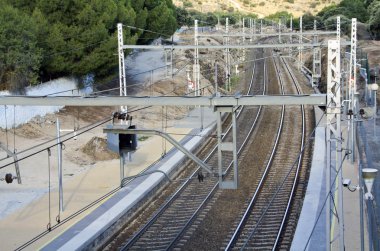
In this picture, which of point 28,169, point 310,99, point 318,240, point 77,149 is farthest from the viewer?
point 77,149

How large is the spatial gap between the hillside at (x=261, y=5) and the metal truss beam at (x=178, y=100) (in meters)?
134

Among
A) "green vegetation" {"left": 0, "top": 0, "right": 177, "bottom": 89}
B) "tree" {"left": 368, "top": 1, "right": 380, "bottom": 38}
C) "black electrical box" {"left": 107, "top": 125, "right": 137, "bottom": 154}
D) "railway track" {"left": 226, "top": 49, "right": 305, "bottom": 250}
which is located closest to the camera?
"black electrical box" {"left": 107, "top": 125, "right": 137, "bottom": 154}

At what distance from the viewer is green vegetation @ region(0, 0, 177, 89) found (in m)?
29.4

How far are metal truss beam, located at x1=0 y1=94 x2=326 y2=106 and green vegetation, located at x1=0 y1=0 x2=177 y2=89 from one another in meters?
18.6

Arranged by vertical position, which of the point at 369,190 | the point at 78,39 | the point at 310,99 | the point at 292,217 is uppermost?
the point at 78,39

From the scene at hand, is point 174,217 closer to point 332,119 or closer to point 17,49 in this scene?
point 332,119

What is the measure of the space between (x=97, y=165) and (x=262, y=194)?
21.9 feet

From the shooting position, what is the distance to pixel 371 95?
109ft

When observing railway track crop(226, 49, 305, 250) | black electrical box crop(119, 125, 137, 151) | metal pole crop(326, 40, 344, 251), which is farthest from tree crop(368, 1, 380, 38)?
black electrical box crop(119, 125, 137, 151)

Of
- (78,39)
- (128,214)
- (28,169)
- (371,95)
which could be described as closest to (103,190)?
(128,214)

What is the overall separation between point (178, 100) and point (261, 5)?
146321mm

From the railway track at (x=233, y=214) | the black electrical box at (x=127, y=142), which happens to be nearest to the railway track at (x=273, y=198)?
the railway track at (x=233, y=214)

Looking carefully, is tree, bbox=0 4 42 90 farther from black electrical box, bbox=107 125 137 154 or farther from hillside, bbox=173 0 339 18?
hillside, bbox=173 0 339 18

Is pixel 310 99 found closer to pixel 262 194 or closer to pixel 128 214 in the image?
pixel 128 214
